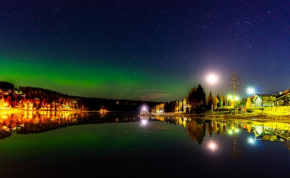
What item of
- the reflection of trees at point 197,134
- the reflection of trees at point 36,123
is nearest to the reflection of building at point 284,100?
the reflection of trees at point 36,123

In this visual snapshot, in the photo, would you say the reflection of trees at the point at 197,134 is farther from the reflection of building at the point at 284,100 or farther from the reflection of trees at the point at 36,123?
the reflection of building at the point at 284,100

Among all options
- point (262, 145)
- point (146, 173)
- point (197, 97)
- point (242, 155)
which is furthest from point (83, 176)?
point (197, 97)

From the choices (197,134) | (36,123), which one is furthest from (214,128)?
(36,123)

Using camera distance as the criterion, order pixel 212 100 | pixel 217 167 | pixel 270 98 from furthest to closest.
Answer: pixel 212 100
pixel 270 98
pixel 217 167

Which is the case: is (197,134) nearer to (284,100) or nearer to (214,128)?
(214,128)

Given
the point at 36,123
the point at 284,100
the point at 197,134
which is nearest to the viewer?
the point at 197,134

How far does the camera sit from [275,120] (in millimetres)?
51625

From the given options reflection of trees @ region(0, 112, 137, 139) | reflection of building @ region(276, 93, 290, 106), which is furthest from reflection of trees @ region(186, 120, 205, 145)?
reflection of building @ region(276, 93, 290, 106)

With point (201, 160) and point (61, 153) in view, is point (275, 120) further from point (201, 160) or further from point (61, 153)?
point (61, 153)

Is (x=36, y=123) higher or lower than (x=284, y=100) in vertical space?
lower

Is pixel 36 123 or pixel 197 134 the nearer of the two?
pixel 197 134

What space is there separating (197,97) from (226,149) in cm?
12666

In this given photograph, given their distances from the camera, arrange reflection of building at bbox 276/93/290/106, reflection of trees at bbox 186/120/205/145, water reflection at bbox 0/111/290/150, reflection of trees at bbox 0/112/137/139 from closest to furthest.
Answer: reflection of trees at bbox 186/120/205/145 < water reflection at bbox 0/111/290/150 < reflection of trees at bbox 0/112/137/139 < reflection of building at bbox 276/93/290/106

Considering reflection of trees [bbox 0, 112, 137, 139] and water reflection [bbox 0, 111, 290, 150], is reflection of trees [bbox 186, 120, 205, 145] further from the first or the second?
reflection of trees [bbox 0, 112, 137, 139]
